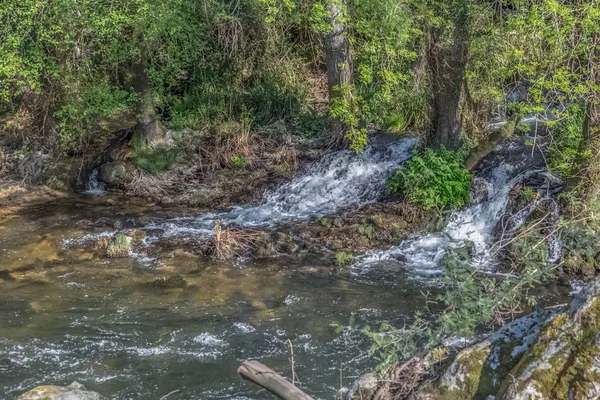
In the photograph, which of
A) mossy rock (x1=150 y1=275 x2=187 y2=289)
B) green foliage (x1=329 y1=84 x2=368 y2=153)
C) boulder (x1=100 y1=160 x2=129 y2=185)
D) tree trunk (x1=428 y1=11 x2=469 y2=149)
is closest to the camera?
mossy rock (x1=150 y1=275 x2=187 y2=289)

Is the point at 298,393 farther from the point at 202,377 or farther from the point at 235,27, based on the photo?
the point at 235,27

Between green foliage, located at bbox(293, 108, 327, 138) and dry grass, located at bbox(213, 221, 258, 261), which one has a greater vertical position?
green foliage, located at bbox(293, 108, 327, 138)

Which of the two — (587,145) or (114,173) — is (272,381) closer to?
(587,145)

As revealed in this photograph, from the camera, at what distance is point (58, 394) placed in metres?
5.07

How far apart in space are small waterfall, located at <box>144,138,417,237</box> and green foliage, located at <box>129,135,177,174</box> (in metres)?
1.89

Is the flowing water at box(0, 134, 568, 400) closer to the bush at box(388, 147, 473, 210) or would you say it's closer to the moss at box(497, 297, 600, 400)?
the bush at box(388, 147, 473, 210)

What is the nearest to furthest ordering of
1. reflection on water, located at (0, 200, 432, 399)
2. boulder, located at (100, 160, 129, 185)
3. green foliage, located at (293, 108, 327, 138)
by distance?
reflection on water, located at (0, 200, 432, 399), boulder, located at (100, 160, 129, 185), green foliage, located at (293, 108, 327, 138)

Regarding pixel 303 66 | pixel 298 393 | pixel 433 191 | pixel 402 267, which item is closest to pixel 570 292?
pixel 402 267

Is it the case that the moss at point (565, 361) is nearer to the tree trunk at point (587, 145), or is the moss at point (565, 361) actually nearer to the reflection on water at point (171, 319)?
the reflection on water at point (171, 319)

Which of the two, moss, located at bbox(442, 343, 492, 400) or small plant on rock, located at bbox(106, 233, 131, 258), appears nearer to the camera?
moss, located at bbox(442, 343, 492, 400)

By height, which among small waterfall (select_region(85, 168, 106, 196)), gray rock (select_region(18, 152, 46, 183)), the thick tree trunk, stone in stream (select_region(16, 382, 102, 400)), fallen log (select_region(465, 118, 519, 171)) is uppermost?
the thick tree trunk

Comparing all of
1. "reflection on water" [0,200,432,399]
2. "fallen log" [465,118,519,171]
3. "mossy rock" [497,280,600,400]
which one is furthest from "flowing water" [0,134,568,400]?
"mossy rock" [497,280,600,400]

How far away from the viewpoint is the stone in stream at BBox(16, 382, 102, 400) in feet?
16.5

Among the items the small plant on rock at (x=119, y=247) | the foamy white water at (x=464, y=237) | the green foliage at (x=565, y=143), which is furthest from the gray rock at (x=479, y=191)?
the small plant on rock at (x=119, y=247)
